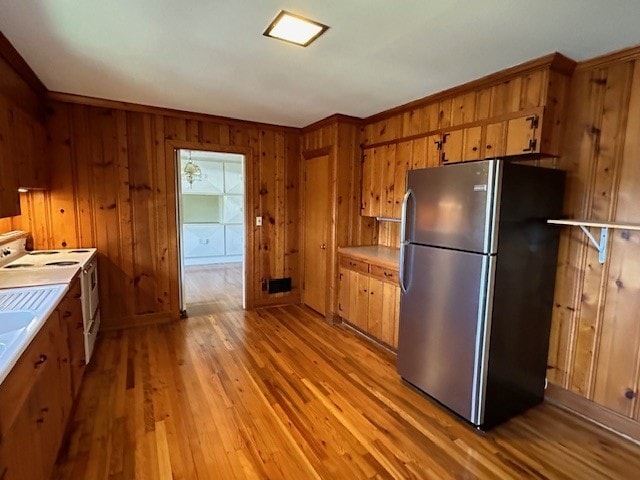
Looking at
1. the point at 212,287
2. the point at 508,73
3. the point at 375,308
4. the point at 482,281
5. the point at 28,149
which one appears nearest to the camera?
the point at 482,281

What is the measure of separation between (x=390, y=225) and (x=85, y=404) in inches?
128

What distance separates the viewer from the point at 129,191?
12.0 ft

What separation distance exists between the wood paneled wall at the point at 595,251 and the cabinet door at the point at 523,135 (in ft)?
1.01

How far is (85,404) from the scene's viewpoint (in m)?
2.33

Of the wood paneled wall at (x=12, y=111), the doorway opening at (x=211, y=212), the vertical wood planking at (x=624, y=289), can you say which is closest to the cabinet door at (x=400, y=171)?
the vertical wood planking at (x=624, y=289)

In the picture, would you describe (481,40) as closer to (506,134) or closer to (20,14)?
(506,134)

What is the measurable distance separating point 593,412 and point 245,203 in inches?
152

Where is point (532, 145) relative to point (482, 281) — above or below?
above

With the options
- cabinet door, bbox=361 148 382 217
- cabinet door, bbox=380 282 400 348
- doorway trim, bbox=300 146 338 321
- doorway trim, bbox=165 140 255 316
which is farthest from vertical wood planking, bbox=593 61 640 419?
doorway trim, bbox=165 140 255 316

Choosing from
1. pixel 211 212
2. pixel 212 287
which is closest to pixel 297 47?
pixel 212 287

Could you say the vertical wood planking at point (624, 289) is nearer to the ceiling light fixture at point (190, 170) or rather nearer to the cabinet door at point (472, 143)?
the cabinet door at point (472, 143)

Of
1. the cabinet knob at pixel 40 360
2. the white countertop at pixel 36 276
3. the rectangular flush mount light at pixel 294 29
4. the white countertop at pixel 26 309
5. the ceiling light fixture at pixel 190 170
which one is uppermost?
the rectangular flush mount light at pixel 294 29

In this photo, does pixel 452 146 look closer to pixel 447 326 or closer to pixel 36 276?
pixel 447 326

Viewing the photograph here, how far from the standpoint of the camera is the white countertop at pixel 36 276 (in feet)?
6.72
